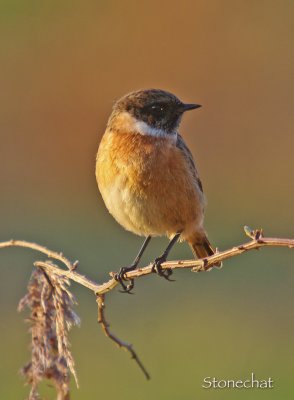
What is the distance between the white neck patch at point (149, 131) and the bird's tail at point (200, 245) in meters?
0.98

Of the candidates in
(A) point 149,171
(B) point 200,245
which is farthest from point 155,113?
(B) point 200,245

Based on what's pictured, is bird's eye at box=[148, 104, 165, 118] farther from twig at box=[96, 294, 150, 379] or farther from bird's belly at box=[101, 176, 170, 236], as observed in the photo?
twig at box=[96, 294, 150, 379]

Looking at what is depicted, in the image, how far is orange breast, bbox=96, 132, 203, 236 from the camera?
552cm

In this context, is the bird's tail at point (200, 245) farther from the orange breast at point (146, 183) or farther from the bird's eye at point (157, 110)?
the bird's eye at point (157, 110)

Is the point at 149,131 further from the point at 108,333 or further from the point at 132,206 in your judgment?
the point at 108,333

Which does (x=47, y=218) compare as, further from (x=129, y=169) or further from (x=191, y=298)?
(x=129, y=169)

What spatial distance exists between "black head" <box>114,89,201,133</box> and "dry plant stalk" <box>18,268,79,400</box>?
220cm

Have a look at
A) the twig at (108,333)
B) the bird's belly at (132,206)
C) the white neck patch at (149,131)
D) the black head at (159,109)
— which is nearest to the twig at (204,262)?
the twig at (108,333)

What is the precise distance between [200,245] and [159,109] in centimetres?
123

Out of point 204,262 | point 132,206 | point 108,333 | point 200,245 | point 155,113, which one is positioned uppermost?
point 155,113

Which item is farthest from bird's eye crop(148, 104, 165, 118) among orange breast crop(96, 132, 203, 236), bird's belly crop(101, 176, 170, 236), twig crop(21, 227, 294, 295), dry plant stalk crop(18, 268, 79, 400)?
dry plant stalk crop(18, 268, 79, 400)

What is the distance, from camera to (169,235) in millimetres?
6051

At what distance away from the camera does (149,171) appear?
552 cm

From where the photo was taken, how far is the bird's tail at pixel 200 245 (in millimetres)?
6559
